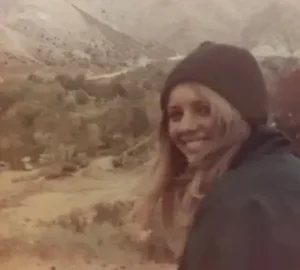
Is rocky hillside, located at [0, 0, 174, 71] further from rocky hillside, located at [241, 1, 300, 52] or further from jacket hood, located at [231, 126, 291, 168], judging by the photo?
jacket hood, located at [231, 126, 291, 168]

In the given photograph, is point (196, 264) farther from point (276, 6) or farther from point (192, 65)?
point (276, 6)

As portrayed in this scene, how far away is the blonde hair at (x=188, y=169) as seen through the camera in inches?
50.7

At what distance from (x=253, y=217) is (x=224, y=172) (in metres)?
0.18

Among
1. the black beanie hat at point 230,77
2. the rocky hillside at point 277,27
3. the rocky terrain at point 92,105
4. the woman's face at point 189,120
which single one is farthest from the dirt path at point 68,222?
the rocky hillside at point 277,27

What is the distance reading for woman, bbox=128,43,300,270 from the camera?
1084mm

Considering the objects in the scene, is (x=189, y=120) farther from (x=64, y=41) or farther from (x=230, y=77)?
(x=64, y=41)

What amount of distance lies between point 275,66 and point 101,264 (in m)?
0.59

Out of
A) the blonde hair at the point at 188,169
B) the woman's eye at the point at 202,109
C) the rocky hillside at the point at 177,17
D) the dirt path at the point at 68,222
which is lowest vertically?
the dirt path at the point at 68,222

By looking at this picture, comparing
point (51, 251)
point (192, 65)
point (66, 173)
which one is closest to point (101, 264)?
point (51, 251)

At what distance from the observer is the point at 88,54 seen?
1.46m

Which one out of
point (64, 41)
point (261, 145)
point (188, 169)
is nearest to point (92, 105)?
point (64, 41)

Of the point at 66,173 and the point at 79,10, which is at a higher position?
the point at 79,10

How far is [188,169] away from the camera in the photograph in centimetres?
137

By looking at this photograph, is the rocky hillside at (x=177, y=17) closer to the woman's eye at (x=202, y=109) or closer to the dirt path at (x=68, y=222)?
the woman's eye at (x=202, y=109)
